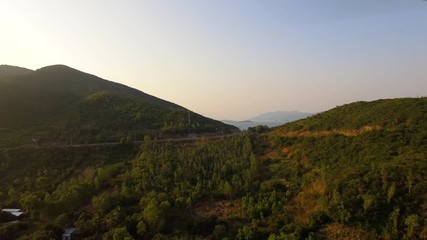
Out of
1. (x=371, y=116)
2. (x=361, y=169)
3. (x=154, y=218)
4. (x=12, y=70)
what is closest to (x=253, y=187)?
(x=361, y=169)

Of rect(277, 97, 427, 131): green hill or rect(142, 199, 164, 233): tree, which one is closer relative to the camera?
rect(142, 199, 164, 233): tree

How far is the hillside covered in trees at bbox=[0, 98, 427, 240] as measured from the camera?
16828 mm

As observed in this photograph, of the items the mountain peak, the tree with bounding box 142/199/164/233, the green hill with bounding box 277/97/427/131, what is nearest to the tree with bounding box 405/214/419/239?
the tree with bounding box 142/199/164/233

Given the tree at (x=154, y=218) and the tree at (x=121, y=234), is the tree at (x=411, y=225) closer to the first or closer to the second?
the tree at (x=154, y=218)

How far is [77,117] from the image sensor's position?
51.0 meters

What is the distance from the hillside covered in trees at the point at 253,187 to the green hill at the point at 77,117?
7758 millimetres

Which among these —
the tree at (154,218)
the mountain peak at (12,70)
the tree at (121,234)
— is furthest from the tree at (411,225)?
the mountain peak at (12,70)

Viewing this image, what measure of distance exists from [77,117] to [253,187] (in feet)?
113

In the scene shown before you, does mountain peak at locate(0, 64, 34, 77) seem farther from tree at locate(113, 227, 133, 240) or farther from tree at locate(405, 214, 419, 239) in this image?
tree at locate(405, 214, 419, 239)

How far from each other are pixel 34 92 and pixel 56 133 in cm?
2080

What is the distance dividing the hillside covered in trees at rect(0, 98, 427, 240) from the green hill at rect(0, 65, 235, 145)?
7758 millimetres

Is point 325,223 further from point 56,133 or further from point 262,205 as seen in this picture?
point 56,133

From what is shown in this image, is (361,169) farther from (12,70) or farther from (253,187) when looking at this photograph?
(12,70)

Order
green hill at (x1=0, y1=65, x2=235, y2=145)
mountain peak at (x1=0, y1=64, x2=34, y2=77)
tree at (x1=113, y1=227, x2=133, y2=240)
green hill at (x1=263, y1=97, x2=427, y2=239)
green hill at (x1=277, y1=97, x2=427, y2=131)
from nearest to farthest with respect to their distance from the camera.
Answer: green hill at (x1=263, y1=97, x2=427, y2=239) → tree at (x1=113, y1=227, x2=133, y2=240) → green hill at (x1=277, y1=97, x2=427, y2=131) → green hill at (x1=0, y1=65, x2=235, y2=145) → mountain peak at (x1=0, y1=64, x2=34, y2=77)
